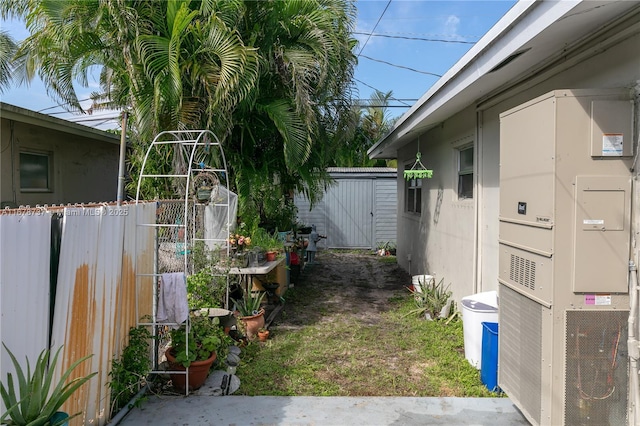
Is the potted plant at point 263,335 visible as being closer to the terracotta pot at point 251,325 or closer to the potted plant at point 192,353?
the terracotta pot at point 251,325

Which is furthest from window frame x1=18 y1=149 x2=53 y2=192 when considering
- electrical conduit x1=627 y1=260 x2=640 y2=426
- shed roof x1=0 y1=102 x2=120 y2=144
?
electrical conduit x1=627 y1=260 x2=640 y2=426

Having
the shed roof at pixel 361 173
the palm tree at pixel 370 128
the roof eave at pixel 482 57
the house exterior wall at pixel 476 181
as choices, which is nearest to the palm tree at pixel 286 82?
the roof eave at pixel 482 57

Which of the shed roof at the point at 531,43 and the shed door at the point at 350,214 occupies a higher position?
the shed roof at the point at 531,43

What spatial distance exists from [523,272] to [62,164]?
833 cm

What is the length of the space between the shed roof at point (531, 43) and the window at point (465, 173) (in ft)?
2.92

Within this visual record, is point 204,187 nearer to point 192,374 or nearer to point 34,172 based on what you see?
point 192,374

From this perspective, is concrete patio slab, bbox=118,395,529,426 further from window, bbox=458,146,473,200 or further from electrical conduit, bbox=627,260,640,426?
window, bbox=458,146,473,200

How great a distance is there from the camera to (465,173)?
19.9 feet

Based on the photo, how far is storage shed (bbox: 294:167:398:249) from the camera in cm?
1411

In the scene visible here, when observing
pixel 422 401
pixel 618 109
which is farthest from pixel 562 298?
pixel 422 401

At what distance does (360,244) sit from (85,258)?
11.9 m

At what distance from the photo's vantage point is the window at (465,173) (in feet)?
19.5

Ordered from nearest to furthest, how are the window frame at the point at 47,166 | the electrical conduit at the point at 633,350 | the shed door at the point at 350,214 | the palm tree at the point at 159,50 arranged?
the electrical conduit at the point at 633,350
the palm tree at the point at 159,50
the window frame at the point at 47,166
the shed door at the point at 350,214

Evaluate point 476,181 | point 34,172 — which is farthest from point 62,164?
point 476,181
